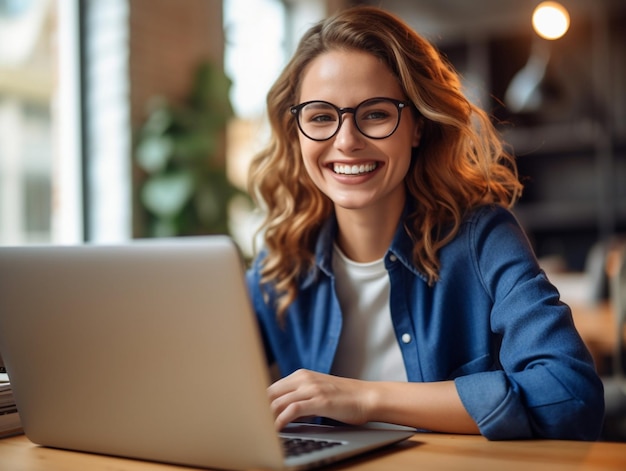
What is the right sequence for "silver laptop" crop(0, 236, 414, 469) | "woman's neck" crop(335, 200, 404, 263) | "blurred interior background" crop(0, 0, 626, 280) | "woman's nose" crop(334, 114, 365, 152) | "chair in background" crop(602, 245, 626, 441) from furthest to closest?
"blurred interior background" crop(0, 0, 626, 280) < "chair in background" crop(602, 245, 626, 441) < "woman's neck" crop(335, 200, 404, 263) < "woman's nose" crop(334, 114, 365, 152) < "silver laptop" crop(0, 236, 414, 469)

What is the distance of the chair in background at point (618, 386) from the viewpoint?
252 cm

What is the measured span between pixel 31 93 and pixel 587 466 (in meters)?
3.52

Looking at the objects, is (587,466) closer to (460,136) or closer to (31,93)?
(460,136)

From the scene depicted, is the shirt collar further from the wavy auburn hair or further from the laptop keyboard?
the laptop keyboard

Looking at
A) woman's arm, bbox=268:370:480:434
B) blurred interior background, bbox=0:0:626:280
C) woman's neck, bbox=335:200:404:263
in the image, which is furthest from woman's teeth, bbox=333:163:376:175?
blurred interior background, bbox=0:0:626:280

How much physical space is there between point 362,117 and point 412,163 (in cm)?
23

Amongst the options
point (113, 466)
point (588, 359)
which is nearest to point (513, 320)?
point (588, 359)

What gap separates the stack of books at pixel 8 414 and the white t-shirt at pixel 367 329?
0.61 metres

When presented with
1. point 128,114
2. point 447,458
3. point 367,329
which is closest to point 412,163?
point 367,329

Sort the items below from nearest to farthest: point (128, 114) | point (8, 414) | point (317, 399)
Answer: point (317, 399)
point (8, 414)
point (128, 114)

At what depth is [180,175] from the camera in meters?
3.83

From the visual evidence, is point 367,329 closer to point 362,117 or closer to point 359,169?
point 359,169

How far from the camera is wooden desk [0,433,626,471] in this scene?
0.94 m

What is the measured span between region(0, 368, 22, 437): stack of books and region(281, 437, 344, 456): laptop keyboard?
0.48m
